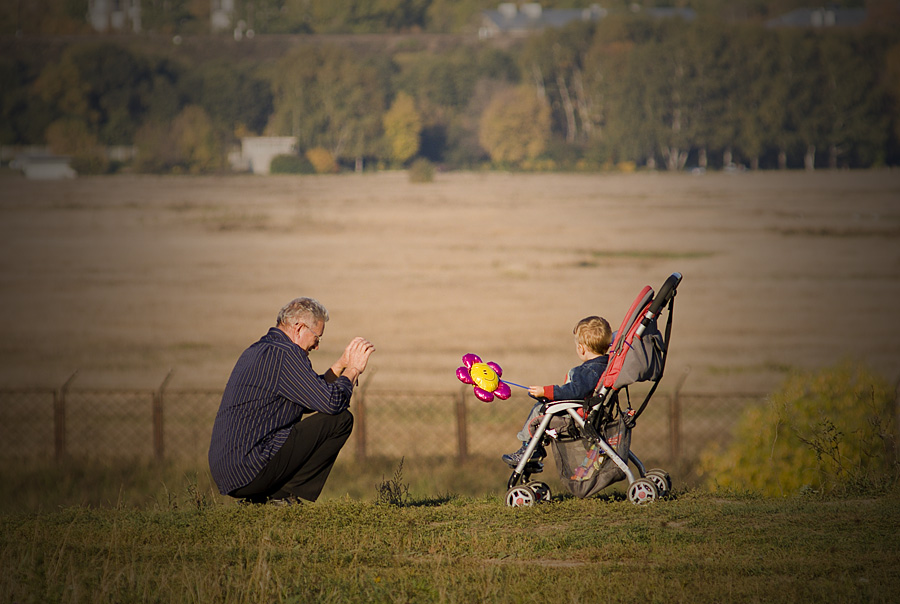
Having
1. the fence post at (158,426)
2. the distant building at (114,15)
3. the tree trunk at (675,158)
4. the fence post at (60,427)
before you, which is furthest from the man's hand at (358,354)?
the distant building at (114,15)

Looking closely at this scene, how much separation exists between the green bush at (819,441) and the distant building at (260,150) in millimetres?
71440

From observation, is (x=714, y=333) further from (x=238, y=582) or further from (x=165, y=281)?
(x=238, y=582)

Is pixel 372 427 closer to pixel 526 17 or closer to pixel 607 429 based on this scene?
pixel 607 429

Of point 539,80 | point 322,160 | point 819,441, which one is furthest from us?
point 539,80

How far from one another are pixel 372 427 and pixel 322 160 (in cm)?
5879

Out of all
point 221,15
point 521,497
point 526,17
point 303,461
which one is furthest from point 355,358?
point 221,15

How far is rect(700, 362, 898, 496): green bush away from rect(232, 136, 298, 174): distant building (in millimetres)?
71440

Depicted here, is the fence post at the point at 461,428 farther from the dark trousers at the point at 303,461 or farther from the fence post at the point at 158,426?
the dark trousers at the point at 303,461

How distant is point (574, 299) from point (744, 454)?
3351 cm

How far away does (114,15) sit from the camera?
308 feet

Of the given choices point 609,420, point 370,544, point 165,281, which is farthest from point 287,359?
point 165,281

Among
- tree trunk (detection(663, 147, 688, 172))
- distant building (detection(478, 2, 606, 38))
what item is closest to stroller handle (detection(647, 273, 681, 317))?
tree trunk (detection(663, 147, 688, 172))

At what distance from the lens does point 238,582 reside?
4.89m

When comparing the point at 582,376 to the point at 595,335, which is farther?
the point at 595,335
